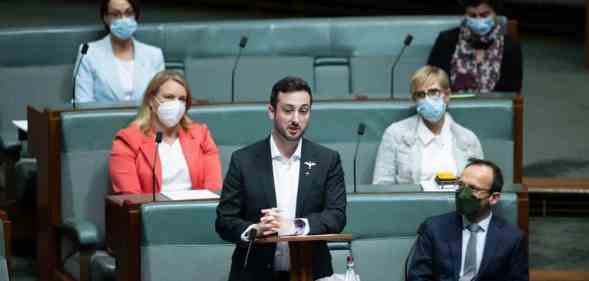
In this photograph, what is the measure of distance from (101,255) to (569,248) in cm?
197

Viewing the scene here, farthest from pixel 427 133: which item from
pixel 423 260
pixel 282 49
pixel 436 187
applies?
pixel 282 49

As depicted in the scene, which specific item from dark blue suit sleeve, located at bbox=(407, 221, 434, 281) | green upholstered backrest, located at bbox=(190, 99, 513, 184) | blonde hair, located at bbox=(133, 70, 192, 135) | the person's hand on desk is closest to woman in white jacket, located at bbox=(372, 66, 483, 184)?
green upholstered backrest, located at bbox=(190, 99, 513, 184)

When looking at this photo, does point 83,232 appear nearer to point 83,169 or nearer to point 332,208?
point 83,169

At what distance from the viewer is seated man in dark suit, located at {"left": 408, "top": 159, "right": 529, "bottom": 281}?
4430 mm

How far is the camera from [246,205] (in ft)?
13.2

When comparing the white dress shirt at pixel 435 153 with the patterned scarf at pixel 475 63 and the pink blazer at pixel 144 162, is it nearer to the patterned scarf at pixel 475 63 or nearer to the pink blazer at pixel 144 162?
the pink blazer at pixel 144 162

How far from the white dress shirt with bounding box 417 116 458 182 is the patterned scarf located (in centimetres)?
94

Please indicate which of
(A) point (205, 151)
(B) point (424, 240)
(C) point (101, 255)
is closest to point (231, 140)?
(A) point (205, 151)

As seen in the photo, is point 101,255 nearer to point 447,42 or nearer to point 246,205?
point 246,205

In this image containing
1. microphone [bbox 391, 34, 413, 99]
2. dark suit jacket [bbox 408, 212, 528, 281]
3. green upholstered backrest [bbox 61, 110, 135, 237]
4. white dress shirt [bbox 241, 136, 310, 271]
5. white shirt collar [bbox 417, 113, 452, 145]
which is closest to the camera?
white dress shirt [bbox 241, 136, 310, 271]

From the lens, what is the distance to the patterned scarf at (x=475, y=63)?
20.5 feet

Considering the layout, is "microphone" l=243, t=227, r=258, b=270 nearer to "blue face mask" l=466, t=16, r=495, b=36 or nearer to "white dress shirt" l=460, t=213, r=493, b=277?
"white dress shirt" l=460, t=213, r=493, b=277

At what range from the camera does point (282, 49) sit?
6.76m

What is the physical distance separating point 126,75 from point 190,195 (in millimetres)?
1485
